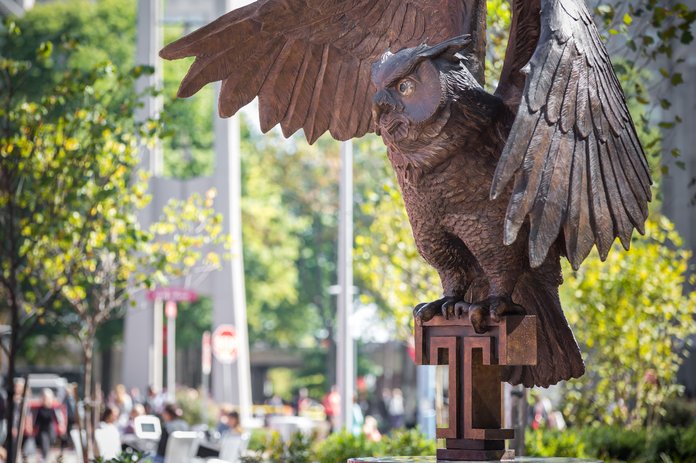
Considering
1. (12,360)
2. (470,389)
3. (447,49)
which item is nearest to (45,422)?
(12,360)

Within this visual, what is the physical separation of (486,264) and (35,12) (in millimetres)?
31199

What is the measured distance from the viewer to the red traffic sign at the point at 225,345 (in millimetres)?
25516

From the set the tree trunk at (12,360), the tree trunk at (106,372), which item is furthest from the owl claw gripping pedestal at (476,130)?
the tree trunk at (106,372)

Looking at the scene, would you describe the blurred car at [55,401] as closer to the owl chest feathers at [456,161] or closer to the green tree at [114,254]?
the green tree at [114,254]

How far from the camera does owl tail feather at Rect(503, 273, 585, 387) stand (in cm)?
563

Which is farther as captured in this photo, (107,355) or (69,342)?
(69,342)

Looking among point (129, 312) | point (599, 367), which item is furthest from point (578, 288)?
point (129, 312)

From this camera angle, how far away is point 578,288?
14.0 m

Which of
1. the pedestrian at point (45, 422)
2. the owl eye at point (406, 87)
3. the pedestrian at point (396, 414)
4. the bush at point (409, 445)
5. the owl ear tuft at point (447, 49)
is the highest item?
the owl ear tuft at point (447, 49)

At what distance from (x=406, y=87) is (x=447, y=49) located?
0.85 feet

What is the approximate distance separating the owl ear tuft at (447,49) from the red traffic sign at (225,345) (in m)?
20.8

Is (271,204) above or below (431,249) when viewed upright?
above

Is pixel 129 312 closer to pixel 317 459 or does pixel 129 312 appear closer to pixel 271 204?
pixel 271 204

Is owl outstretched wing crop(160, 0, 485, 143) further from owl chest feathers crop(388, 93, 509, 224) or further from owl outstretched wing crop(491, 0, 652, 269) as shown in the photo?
owl outstretched wing crop(491, 0, 652, 269)
